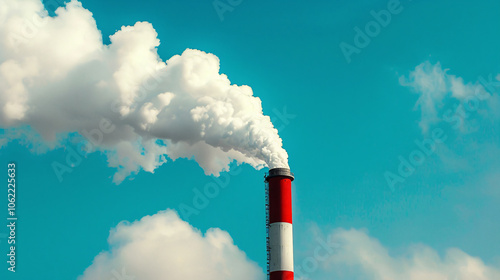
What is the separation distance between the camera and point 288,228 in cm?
4388

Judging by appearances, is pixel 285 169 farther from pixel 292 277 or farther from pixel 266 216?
pixel 292 277

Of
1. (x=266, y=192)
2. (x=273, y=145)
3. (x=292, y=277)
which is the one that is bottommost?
(x=292, y=277)

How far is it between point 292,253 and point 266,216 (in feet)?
11.4

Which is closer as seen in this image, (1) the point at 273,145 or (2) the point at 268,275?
(2) the point at 268,275

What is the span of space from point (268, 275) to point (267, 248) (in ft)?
6.58

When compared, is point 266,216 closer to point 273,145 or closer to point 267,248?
point 267,248

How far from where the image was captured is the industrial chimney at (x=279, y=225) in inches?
1698

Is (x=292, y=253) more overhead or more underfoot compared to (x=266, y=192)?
more underfoot

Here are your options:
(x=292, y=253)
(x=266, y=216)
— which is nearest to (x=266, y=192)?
(x=266, y=216)

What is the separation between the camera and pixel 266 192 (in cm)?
4562

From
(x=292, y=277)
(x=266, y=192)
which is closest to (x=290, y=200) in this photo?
(x=266, y=192)

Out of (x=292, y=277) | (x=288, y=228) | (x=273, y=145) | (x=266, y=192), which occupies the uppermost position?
(x=273, y=145)

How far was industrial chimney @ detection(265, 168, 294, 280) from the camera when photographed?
43.1 meters

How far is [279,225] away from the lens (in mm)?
43562
